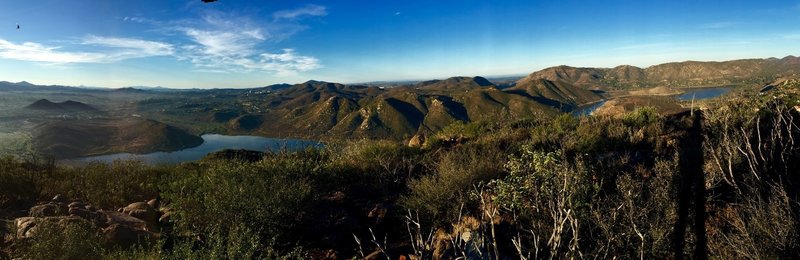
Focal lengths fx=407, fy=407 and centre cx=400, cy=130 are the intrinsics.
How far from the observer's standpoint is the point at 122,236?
858cm

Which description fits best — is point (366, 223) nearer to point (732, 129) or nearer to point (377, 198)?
point (377, 198)

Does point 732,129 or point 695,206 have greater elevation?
point 732,129

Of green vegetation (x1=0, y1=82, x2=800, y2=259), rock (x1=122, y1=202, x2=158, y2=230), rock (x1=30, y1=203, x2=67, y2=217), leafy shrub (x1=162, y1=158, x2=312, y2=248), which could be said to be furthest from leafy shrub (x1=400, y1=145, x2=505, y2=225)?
rock (x1=30, y1=203, x2=67, y2=217)

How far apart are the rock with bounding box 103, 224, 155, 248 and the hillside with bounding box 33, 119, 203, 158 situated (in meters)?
136

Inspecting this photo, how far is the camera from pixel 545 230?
25.0 feet

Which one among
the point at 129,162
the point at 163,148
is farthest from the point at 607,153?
the point at 163,148

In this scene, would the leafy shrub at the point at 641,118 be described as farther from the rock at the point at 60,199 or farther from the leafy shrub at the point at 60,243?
the rock at the point at 60,199

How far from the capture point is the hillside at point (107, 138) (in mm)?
123938

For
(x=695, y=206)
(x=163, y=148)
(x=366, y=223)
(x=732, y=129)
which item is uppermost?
(x=732, y=129)

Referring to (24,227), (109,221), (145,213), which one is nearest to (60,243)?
(24,227)

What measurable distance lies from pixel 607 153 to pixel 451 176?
6.75 metres

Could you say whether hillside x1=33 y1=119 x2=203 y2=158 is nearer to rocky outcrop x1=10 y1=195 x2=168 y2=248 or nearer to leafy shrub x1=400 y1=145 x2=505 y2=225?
rocky outcrop x1=10 y1=195 x2=168 y2=248

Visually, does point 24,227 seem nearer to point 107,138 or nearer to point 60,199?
point 60,199

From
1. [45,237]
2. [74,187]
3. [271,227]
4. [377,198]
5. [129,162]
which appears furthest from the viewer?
[129,162]
